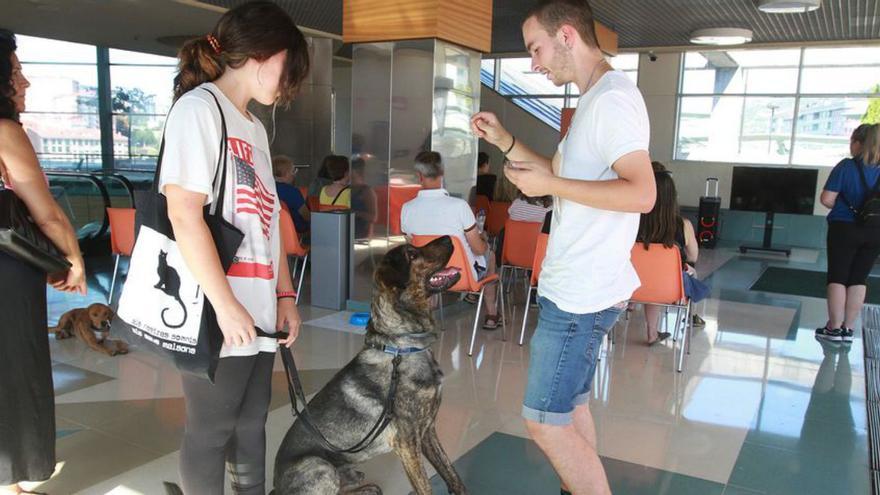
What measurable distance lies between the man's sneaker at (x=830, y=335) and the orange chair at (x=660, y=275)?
5.11 ft

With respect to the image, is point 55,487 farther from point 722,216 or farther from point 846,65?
point 846,65

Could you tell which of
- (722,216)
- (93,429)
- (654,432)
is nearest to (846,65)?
(722,216)

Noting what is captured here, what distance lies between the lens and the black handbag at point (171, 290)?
151 cm

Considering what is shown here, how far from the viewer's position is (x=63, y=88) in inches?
661

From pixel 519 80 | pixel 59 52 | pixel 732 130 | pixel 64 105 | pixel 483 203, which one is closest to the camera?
pixel 483 203

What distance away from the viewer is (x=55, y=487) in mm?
2549

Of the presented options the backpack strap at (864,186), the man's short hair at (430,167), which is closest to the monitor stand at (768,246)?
the backpack strap at (864,186)

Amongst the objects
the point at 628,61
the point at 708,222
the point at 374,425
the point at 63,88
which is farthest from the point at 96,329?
the point at 63,88

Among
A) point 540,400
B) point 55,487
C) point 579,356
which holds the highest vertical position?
point 579,356

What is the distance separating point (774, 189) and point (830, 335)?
6.53 m

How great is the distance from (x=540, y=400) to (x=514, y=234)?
3338 mm

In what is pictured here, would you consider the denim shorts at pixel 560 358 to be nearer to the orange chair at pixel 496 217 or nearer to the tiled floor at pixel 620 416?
the tiled floor at pixel 620 416

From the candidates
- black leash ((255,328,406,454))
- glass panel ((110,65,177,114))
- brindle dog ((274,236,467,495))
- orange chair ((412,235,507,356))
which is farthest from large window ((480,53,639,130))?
black leash ((255,328,406,454))

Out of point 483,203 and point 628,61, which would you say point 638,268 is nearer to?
point 483,203
